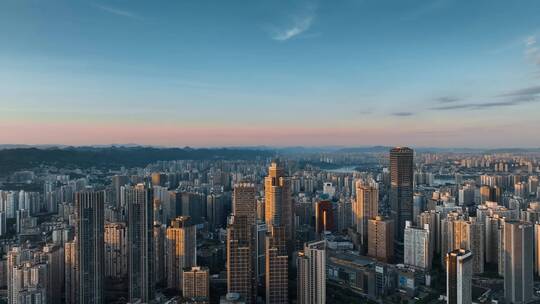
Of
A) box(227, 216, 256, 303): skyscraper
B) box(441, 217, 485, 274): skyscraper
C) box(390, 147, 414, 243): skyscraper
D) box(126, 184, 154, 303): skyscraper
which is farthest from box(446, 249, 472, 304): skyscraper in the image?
box(390, 147, 414, 243): skyscraper

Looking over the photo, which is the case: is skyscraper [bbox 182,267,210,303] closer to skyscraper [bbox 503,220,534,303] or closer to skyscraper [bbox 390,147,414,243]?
skyscraper [bbox 503,220,534,303]

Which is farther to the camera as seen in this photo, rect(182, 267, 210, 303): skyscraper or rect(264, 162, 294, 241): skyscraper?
rect(264, 162, 294, 241): skyscraper

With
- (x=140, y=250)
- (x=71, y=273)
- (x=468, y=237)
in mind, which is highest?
(x=140, y=250)

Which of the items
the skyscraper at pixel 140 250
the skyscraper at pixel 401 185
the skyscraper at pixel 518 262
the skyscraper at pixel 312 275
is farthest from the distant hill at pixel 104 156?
the skyscraper at pixel 518 262

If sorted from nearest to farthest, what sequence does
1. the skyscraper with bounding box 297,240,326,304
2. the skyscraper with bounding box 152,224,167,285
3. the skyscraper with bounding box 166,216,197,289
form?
the skyscraper with bounding box 297,240,326,304
the skyscraper with bounding box 166,216,197,289
the skyscraper with bounding box 152,224,167,285

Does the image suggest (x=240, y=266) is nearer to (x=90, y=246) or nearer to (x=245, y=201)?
(x=245, y=201)

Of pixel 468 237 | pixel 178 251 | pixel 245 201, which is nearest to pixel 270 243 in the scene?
pixel 178 251

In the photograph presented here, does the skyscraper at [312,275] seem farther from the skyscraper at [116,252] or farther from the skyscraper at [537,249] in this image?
the skyscraper at [537,249]

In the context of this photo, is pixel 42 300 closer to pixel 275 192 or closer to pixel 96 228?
pixel 96 228
